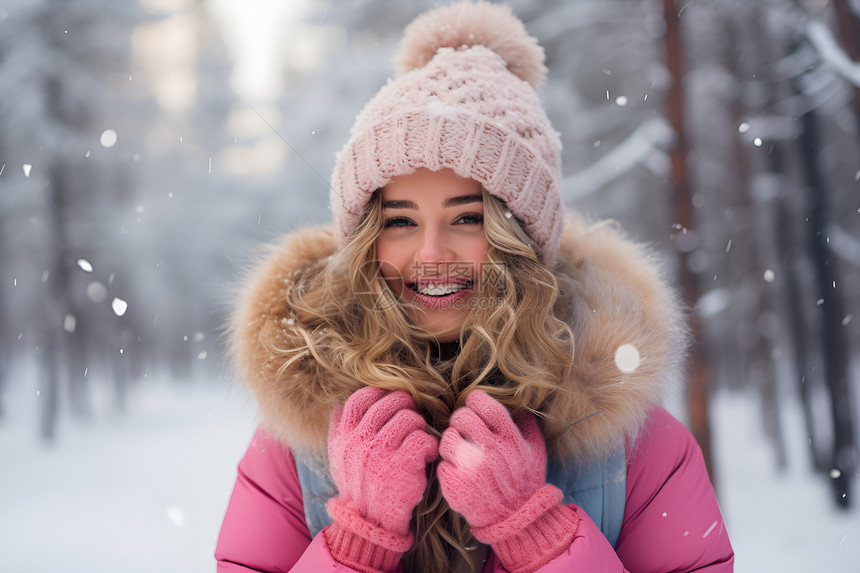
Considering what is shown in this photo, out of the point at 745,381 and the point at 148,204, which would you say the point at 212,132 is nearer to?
the point at 148,204

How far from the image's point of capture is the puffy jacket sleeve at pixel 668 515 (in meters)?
1.35

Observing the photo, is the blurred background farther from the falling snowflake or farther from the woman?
the falling snowflake

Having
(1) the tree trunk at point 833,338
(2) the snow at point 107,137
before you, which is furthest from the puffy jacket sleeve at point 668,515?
(2) the snow at point 107,137

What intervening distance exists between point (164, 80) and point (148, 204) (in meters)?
1.82

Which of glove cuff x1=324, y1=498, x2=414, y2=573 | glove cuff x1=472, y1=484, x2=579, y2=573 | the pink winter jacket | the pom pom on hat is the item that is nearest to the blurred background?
the pink winter jacket

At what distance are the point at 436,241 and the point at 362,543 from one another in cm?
84

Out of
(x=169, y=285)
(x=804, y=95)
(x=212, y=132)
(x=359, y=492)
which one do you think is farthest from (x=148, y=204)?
(x=804, y=95)

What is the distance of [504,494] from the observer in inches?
46.8

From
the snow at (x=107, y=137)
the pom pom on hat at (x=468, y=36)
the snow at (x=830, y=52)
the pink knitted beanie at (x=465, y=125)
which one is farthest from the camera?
the snow at (x=107, y=137)

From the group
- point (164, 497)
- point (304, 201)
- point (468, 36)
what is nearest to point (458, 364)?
point (468, 36)

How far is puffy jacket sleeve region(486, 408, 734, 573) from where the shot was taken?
135 cm

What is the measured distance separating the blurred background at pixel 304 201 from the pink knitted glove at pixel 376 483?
2703mm

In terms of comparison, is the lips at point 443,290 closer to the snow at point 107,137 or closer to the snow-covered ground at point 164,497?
the snow-covered ground at point 164,497

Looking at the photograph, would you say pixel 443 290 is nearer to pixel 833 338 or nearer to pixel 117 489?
pixel 833 338
